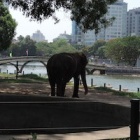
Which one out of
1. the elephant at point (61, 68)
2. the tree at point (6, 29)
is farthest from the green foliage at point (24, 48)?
the elephant at point (61, 68)

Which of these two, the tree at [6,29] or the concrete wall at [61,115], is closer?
the concrete wall at [61,115]

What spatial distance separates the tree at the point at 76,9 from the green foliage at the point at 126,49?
87561mm

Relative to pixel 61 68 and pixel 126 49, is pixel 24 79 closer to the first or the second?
pixel 61 68

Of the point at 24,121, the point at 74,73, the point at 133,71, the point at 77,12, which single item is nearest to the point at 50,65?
the point at 74,73

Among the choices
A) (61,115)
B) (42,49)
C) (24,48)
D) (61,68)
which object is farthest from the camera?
(42,49)

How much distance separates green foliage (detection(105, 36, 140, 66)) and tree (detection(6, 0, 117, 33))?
8756 centimetres

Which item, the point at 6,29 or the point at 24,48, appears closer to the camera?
the point at 6,29

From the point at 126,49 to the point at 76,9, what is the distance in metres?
89.8

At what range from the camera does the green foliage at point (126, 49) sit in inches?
4353

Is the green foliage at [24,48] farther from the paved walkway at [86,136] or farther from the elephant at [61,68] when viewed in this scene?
the paved walkway at [86,136]

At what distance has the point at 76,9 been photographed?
22641mm

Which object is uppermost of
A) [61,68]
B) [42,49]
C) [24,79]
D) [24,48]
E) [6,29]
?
[6,29]

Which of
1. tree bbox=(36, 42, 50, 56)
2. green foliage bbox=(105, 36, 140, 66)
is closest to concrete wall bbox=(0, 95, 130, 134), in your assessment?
green foliage bbox=(105, 36, 140, 66)

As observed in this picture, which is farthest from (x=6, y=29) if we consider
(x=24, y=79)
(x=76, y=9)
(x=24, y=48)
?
(x=24, y=48)
